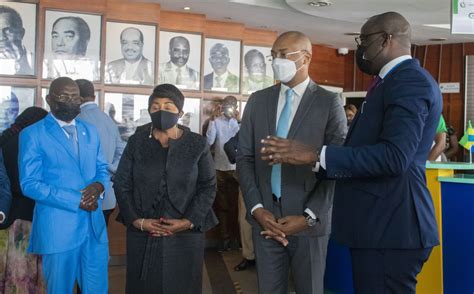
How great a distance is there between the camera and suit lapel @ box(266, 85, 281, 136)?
8.61 feet

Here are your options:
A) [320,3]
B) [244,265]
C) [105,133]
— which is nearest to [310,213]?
[105,133]

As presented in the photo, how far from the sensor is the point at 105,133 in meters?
4.16

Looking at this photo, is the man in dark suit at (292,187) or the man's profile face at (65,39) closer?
the man in dark suit at (292,187)

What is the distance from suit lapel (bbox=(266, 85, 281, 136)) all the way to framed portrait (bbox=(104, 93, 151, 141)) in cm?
389

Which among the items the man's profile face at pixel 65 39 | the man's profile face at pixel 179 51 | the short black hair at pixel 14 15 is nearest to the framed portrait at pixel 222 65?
the man's profile face at pixel 179 51

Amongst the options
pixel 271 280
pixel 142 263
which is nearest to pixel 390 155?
pixel 271 280

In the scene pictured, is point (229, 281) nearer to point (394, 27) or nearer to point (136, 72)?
point (136, 72)

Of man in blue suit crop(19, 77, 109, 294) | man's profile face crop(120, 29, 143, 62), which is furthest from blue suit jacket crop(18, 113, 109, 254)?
man's profile face crop(120, 29, 143, 62)

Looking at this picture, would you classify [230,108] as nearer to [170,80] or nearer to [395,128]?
[170,80]

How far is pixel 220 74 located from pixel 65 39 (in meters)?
2.28

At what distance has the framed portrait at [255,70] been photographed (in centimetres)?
770

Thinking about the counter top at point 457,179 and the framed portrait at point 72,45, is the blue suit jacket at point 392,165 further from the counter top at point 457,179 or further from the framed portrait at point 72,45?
the framed portrait at point 72,45

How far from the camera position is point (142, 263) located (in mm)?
2918

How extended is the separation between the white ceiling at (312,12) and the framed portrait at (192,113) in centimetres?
122
